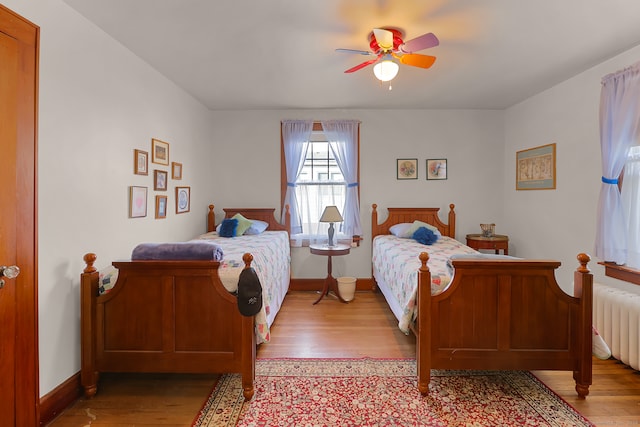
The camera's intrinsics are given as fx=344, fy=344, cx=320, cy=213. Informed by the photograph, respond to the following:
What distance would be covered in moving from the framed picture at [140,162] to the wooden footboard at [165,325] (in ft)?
3.32

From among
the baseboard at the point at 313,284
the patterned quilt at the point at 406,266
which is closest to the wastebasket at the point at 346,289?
the patterned quilt at the point at 406,266

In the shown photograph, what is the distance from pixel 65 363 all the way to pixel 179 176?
2.07 m

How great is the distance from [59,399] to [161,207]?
1714 mm

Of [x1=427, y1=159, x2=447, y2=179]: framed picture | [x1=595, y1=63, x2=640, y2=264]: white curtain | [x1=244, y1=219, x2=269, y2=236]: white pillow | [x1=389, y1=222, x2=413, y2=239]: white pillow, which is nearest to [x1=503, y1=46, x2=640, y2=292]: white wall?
[x1=595, y1=63, x2=640, y2=264]: white curtain

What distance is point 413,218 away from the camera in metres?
4.65

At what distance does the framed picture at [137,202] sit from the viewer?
2.79m

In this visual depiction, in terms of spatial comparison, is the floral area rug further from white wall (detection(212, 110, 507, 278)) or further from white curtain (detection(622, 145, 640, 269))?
white wall (detection(212, 110, 507, 278))

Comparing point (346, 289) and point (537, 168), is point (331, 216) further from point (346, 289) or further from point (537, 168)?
point (537, 168)

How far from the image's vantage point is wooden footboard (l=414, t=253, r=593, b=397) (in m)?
2.15

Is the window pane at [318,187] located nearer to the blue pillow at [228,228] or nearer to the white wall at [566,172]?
the blue pillow at [228,228]

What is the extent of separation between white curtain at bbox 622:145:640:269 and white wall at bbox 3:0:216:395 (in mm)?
4029

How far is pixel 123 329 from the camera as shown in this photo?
7.12 feet

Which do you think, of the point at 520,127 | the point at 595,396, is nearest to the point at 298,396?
the point at 595,396

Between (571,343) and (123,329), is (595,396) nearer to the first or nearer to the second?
(571,343)
